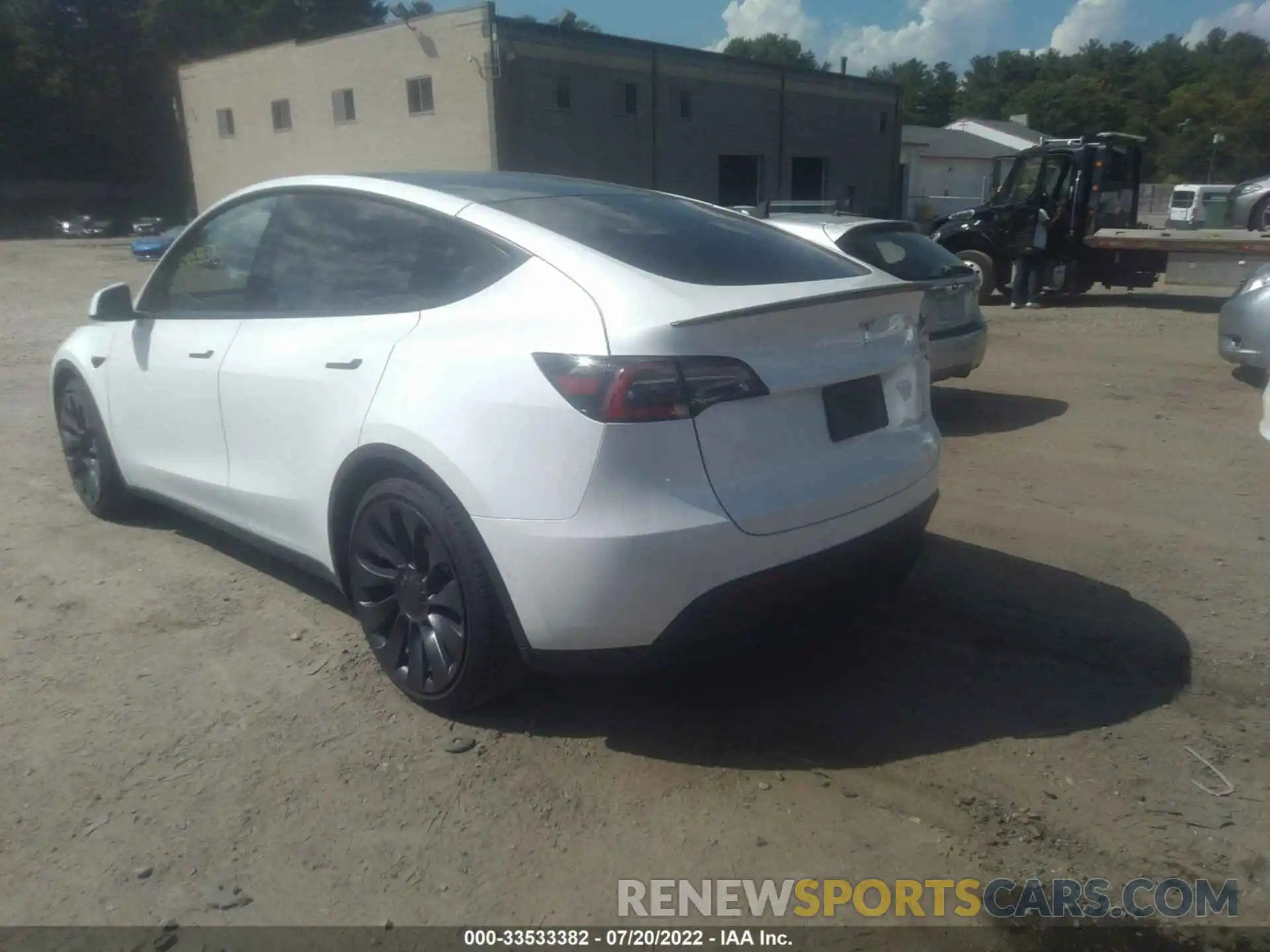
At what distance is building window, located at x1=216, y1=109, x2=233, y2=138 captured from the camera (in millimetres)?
43562

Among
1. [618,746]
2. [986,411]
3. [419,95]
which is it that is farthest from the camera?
[419,95]

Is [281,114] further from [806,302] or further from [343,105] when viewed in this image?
[806,302]

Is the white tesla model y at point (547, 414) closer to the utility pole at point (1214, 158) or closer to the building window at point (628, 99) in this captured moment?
the building window at point (628, 99)

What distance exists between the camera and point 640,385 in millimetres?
2861

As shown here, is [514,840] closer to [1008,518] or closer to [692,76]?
[1008,518]

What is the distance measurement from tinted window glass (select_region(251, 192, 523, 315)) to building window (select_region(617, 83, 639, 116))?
3382 centimetres

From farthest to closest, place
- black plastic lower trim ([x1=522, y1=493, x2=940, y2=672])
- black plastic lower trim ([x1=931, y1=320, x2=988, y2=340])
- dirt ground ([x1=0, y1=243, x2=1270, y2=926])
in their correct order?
1. black plastic lower trim ([x1=931, y1=320, x2=988, y2=340])
2. black plastic lower trim ([x1=522, y1=493, x2=940, y2=672])
3. dirt ground ([x1=0, y1=243, x2=1270, y2=926])

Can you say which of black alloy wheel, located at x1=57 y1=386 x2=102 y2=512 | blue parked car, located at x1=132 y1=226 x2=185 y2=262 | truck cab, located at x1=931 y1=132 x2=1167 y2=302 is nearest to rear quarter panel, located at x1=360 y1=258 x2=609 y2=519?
black alloy wheel, located at x1=57 y1=386 x2=102 y2=512

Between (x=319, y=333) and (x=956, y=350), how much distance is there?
515cm

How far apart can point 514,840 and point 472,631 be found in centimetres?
65

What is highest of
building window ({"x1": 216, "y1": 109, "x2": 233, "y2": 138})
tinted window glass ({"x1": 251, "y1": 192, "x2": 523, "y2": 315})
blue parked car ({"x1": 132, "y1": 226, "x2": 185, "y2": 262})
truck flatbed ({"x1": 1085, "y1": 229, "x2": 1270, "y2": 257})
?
building window ({"x1": 216, "y1": 109, "x2": 233, "y2": 138})

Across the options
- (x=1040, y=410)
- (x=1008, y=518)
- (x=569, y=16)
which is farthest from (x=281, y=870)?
(x=569, y=16)

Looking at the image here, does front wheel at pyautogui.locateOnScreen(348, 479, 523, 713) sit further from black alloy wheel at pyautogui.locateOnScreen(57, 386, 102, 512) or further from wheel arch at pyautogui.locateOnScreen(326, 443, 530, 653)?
black alloy wheel at pyautogui.locateOnScreen(57, 386, 102, 512)

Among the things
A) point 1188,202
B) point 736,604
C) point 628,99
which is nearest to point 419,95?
point 628,99
